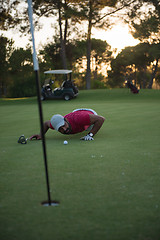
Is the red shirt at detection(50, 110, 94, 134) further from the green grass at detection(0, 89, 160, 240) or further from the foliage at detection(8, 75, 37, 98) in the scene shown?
Answer: the foliage at detection(8, 75, 37, 98)

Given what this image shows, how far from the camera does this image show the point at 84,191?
3.79 m

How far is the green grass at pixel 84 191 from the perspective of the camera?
281cm

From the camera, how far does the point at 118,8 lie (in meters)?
34.3

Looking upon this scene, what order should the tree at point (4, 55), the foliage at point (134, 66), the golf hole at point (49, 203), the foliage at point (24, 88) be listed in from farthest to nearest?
the foliage at point (134, 66) → the tree at point (4, 55) → the foliage at point (24, 88) → the golf hole at point (49, 203)

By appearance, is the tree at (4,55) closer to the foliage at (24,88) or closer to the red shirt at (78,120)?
the foliage at (24,88)

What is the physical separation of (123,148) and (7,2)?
32.5 m

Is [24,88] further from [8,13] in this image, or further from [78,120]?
[78,120]

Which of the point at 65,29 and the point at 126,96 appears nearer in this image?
the point at 126,96

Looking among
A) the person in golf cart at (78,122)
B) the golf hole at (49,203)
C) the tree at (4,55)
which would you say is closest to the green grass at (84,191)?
the golf hole at (49,203)

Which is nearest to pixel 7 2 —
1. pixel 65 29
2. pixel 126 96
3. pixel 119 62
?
pixel 65 29

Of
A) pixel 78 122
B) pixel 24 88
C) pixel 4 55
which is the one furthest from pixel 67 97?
pixel 4 55

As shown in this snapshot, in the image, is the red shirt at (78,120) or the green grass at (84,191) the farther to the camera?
the red shirt at (78,120)

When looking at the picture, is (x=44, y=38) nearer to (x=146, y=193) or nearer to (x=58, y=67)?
(x=58, y=67)

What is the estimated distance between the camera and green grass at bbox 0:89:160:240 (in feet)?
9.23
